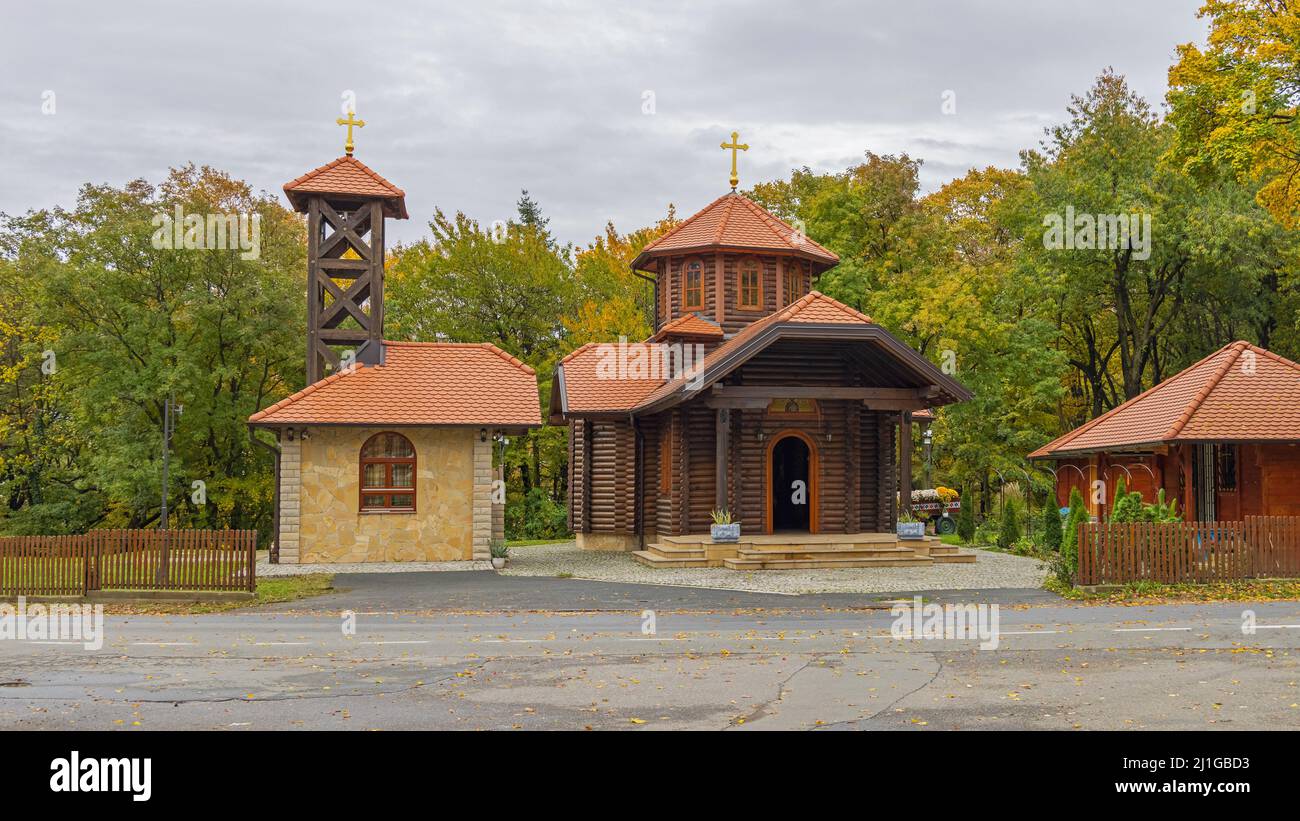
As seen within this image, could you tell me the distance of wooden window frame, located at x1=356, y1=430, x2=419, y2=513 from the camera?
25.0 m

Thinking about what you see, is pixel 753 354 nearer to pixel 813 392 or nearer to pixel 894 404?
pixel 813 392

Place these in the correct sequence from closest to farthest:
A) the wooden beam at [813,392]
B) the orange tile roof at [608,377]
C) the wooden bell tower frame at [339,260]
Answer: the wooden beam at [813,392]
the wooden bell tower frame at [339,260]
the orange tile roof at [608,377]

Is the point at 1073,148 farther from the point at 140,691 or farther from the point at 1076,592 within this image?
the point at 140,691

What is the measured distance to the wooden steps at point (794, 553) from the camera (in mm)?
24156

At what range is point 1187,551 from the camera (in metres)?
18.6

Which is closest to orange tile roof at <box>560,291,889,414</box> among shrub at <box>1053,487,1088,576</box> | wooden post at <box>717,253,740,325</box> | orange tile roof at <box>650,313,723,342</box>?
orange tile roof at <box>650,313,723,342</box>

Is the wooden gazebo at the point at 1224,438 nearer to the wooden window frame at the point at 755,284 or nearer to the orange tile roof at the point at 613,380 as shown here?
the orange tile roof at the point at 613,380

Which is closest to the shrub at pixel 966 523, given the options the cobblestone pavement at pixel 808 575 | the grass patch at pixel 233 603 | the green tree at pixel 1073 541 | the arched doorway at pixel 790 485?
the cobblestone pavement at pixel 808 575

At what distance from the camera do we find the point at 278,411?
2453cm

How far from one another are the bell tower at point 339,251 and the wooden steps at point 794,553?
9546mm

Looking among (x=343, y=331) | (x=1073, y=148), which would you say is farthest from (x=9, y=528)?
(x=1073, y=148)

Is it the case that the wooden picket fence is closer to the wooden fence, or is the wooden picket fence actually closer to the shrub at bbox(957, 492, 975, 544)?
the shrub at bbox(957, 492, 975, 544)

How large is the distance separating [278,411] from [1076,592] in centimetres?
1736

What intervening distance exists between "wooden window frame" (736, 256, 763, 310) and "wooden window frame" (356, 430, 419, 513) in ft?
33.8
